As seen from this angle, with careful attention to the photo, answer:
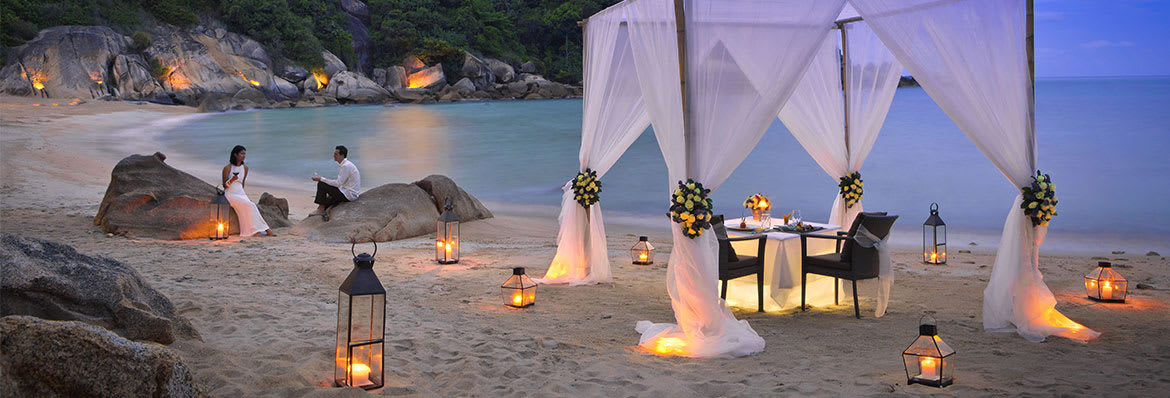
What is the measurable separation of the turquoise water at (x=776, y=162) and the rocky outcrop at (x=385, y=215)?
506 centimetres

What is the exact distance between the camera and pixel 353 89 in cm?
5291

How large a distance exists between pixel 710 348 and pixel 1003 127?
7.38 ft

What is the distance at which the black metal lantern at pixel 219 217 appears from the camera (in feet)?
26.7

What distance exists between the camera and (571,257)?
6598mm

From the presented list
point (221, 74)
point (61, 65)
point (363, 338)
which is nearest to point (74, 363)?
point (363, 338)

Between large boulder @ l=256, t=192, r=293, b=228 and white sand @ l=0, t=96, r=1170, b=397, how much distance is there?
0.85m

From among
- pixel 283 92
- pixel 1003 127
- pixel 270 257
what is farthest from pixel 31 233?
pixel 283 92

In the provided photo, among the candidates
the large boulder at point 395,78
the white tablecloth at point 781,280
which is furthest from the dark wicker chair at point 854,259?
the large boulder at point 395,78

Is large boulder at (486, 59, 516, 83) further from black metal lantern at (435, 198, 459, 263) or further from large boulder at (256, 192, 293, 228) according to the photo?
black metal lantern at (435, 198, 459, 263)

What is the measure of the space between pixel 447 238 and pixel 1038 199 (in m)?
4.68

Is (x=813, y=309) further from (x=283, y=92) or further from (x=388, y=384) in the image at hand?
(x=283, y=92)

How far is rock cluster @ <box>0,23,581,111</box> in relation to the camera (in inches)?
1453

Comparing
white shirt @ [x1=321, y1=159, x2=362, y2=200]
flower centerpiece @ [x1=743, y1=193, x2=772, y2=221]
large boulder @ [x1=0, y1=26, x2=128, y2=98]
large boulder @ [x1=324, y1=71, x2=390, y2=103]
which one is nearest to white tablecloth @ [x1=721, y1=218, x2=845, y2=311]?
flower centerpiece @ [x1=743, y1=193, x2=772, y2=221]

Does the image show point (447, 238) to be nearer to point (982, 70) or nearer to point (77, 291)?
point (77, 291)
